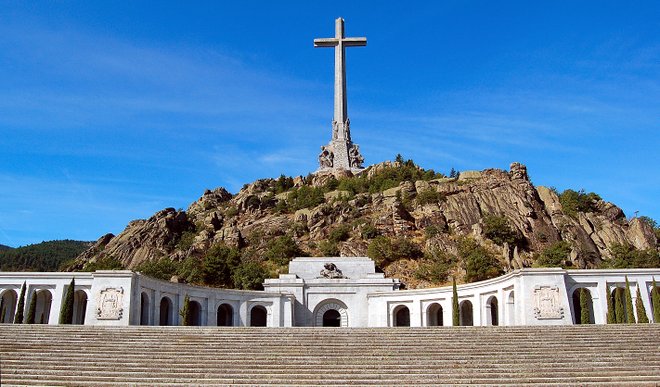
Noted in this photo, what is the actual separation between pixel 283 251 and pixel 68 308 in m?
30.5

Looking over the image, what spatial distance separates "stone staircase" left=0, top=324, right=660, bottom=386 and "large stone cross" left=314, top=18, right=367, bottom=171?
181ft

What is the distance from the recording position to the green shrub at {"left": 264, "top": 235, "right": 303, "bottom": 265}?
63656 millimetres

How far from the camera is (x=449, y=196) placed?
239 ft

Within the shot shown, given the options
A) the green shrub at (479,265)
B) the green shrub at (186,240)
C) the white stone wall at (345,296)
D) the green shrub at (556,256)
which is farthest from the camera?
the green shrub at (186,240)

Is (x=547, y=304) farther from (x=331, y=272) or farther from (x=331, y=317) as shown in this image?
(x=331, y=272)

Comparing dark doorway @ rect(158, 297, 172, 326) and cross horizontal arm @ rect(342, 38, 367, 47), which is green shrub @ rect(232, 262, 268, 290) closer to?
dark doorway @ rect(158, 297, 172, 326)

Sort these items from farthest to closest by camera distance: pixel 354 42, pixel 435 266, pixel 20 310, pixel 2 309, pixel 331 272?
pixel 354 42, pixel 435 266, pixel 331 272, pixel 2 309, pixel 20 310

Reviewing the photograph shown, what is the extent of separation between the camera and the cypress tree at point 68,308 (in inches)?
1368

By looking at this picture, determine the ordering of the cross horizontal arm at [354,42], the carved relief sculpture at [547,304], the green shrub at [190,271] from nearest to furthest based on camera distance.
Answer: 1. the carved relief sculpture at [547,304]
2. the green shrub at [190,271]
3. the cross horizontal arm at [354,42]

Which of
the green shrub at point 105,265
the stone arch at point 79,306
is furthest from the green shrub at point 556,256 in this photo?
the green shrub at point 105,265

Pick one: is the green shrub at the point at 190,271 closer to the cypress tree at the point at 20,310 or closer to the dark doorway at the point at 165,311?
the dark doorway at the point at 165,311

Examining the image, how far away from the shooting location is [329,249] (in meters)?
64.8

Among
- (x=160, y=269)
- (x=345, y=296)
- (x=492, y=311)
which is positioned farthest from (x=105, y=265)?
(x=492, y=311)

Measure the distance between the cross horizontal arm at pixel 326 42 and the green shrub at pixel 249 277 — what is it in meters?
34.8
